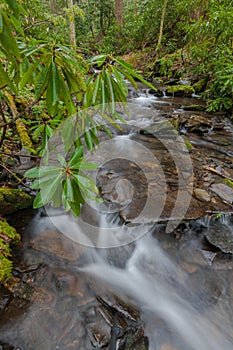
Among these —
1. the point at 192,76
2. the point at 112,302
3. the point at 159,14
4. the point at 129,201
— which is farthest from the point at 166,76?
the point at 112,302

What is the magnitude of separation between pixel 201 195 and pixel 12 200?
214 cm

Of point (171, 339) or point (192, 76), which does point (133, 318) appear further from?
point (192, 76)

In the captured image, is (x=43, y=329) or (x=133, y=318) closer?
(x=43, y=329)

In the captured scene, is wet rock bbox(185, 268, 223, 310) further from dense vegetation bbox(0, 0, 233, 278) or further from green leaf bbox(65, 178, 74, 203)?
green leaf bbox(65, 178, 74, 203)

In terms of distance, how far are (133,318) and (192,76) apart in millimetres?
7751

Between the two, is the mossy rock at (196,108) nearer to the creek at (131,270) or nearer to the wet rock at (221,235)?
the creek at (131,270)

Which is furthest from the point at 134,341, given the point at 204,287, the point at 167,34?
the point at 167,34

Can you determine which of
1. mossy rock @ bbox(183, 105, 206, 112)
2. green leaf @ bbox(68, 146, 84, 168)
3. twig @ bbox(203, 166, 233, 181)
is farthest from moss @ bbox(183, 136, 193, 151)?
green leaf @ bbox(68, 146, 84, 168)

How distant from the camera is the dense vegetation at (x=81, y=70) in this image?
100cm

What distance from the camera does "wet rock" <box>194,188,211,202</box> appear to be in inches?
99.5

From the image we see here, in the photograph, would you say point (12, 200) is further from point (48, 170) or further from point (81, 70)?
point (81, 70)

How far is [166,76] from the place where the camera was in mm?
8508

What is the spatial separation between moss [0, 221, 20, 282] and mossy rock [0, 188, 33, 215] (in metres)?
0.21

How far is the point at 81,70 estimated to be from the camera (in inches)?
43.1
